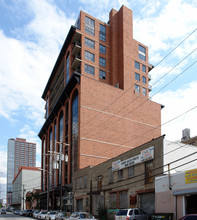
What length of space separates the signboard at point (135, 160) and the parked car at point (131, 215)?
4860mm

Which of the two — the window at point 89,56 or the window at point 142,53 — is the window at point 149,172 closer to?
the window at point 89,56

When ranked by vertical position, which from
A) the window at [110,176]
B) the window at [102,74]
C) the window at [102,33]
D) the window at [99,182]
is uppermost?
the window at [102,33]

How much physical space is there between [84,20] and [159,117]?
26.0 m

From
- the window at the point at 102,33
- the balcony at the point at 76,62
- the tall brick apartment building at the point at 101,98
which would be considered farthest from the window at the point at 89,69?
the window at the point at 102,33

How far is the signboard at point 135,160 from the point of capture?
25.1 m

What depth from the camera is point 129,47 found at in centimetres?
5909

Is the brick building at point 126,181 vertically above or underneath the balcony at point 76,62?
underneath

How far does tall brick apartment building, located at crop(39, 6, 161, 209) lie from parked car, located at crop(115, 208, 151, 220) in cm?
2309

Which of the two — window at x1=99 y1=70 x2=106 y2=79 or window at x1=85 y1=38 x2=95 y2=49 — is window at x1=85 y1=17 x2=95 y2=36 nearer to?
window at x1=85 y1=38 x2=95 y2=49

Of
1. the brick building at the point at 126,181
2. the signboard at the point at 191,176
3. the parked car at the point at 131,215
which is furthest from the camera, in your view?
the brick building at the point at 126,181

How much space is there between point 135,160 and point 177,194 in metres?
7.82

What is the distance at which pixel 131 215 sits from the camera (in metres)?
21.9

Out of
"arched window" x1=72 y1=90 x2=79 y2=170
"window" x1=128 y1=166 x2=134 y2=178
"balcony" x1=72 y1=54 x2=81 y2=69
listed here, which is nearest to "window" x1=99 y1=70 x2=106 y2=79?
"balcony" x1=72 y1=54 x2=81 y2=69

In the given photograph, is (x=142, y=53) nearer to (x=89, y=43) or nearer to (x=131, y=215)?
(x=89, y=43)
